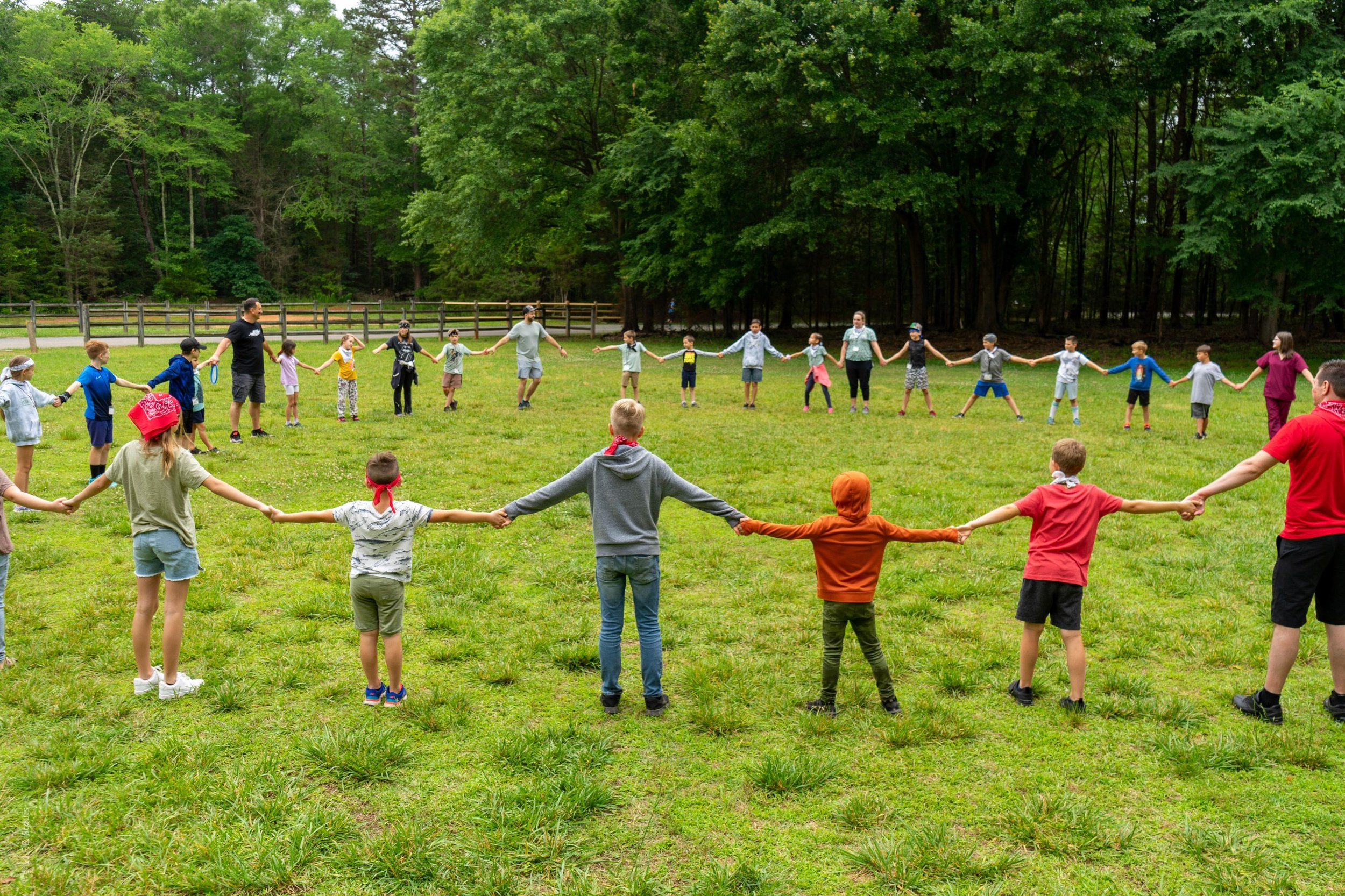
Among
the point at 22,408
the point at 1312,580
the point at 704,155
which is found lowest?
the point at 1312,580

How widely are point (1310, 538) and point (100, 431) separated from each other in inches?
469

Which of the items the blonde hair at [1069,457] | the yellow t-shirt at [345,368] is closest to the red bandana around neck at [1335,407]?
the blonde hair at [1069,457]

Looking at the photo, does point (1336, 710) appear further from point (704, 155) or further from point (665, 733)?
point (704, 155)

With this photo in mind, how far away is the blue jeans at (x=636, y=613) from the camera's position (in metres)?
5.46

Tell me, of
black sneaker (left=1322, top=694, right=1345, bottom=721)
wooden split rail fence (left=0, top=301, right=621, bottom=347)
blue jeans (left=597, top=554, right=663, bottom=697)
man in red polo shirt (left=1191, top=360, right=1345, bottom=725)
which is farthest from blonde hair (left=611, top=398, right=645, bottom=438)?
wooden split rail fence (left=0, top=301, right=621, bottom=347)

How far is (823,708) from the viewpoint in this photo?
5.56m

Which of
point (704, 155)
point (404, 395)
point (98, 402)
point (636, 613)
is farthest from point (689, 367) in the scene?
point (704, 155)

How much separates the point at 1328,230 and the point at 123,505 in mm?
30047

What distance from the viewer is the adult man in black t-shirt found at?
13758 mm

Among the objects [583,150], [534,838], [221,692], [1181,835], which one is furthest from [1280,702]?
[583,150]

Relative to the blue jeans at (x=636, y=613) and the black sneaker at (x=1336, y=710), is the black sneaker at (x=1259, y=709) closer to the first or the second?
the black sneaker at (x=1336, y=710)

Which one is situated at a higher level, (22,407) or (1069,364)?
(1069,364)

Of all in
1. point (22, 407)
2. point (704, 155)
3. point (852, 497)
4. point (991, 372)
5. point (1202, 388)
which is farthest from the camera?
point (704, 155)

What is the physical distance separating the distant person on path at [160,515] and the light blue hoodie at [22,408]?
5372 mm
